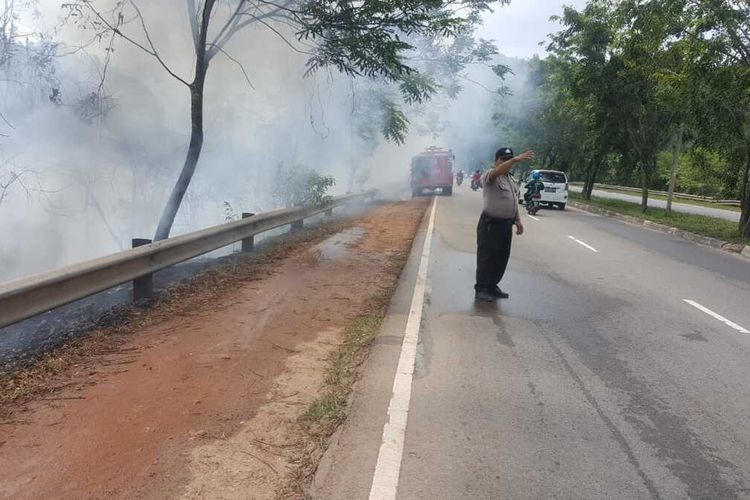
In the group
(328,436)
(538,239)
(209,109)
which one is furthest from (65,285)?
(538,239)

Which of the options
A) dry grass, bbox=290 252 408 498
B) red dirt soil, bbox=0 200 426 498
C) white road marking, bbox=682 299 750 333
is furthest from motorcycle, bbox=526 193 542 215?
dry grass, bbox=290 252 408 498

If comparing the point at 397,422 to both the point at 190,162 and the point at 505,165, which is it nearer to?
the point at 505,165

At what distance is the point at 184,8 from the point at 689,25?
11.3 metres

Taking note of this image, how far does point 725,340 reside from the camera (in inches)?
204

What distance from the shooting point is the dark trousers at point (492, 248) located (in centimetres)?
612

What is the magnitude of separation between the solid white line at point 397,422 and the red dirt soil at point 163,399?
21.3 inches

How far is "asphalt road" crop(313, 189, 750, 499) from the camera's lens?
2.71m

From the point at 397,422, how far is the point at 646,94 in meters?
20.0

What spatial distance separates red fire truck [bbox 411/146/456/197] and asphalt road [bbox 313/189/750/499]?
67.6 ft

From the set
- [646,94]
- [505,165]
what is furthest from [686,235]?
[505,165]

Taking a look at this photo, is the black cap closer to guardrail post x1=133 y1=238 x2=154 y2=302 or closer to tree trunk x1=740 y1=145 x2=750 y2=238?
guardrail post x1=133 y1=238 x2=154 y2=302

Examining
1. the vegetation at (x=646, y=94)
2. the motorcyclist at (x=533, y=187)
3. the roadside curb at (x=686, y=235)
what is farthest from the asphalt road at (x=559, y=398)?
the motorcyclist at (x=533, y=187)

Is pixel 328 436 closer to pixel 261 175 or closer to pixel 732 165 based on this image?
pixel 261 175

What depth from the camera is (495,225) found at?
6109mm
